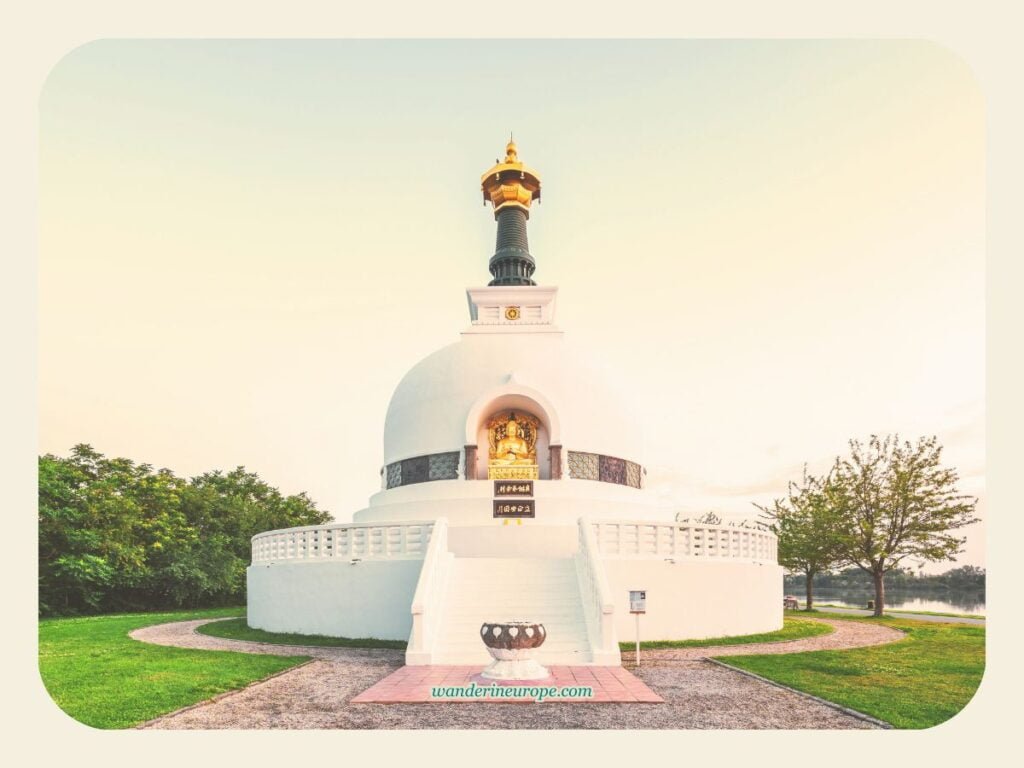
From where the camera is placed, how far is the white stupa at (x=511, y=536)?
1371 centimetres

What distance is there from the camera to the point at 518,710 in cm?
840

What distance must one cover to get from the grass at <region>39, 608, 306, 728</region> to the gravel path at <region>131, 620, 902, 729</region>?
470 mm

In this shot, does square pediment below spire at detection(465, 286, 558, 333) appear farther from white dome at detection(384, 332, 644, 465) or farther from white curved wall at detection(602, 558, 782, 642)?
white curved wall at detection(602, 558, 782, 642)

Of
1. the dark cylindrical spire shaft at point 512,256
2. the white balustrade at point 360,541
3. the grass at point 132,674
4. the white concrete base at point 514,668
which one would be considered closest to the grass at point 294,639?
the white balustrade at point 360,541

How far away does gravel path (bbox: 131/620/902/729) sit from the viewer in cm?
804

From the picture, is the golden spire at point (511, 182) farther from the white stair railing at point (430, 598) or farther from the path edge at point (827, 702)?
the path edge at point (827, 702)

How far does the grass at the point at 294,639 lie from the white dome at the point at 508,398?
6.73 m

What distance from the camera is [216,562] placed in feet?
97.6

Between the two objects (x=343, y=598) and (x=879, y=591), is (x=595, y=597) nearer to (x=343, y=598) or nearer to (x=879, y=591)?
(x=343, y=598)

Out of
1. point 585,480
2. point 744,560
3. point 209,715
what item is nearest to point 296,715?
point 209,715

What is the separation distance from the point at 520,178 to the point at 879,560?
Result: 18835mm

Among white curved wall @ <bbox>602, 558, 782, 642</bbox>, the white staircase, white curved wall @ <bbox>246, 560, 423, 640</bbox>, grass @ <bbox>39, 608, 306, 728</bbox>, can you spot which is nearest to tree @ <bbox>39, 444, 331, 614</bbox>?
grass @ <bbox>39, 608, 306, 728</bbox>

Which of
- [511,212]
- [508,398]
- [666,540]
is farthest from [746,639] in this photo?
[511,212]

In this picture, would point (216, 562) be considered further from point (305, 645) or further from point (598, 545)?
point (598, 545)
